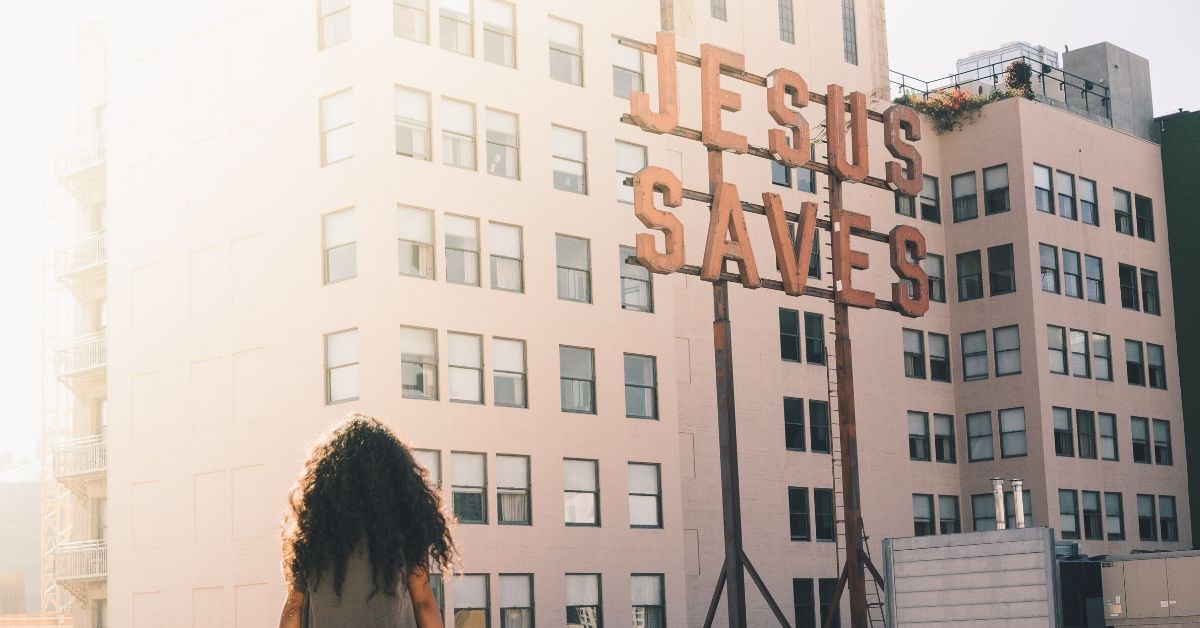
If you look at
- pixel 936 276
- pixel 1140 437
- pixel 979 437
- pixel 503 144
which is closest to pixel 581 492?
pixel 503 144

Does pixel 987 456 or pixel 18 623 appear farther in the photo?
pixel 18 623

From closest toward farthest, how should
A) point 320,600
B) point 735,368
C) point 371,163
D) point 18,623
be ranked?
point 320,600, point 371,163, point 735,368, point 18,623

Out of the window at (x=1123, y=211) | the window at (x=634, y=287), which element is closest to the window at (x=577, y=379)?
the window at (x=634, y=287)

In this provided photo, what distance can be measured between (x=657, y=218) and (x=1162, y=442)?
36.2 meters

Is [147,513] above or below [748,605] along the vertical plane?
above

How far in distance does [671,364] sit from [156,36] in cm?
1836

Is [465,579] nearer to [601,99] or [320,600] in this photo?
[601,99]

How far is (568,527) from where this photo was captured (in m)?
44.7

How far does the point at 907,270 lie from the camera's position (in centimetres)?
4225

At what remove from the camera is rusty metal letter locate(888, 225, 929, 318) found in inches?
1657

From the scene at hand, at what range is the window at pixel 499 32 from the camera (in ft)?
147

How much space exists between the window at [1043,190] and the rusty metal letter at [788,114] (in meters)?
22.9

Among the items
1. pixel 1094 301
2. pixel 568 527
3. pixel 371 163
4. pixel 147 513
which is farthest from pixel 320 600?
pixel 1094 301

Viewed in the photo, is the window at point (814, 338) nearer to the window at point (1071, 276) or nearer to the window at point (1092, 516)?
the window at point (1071, 276)
